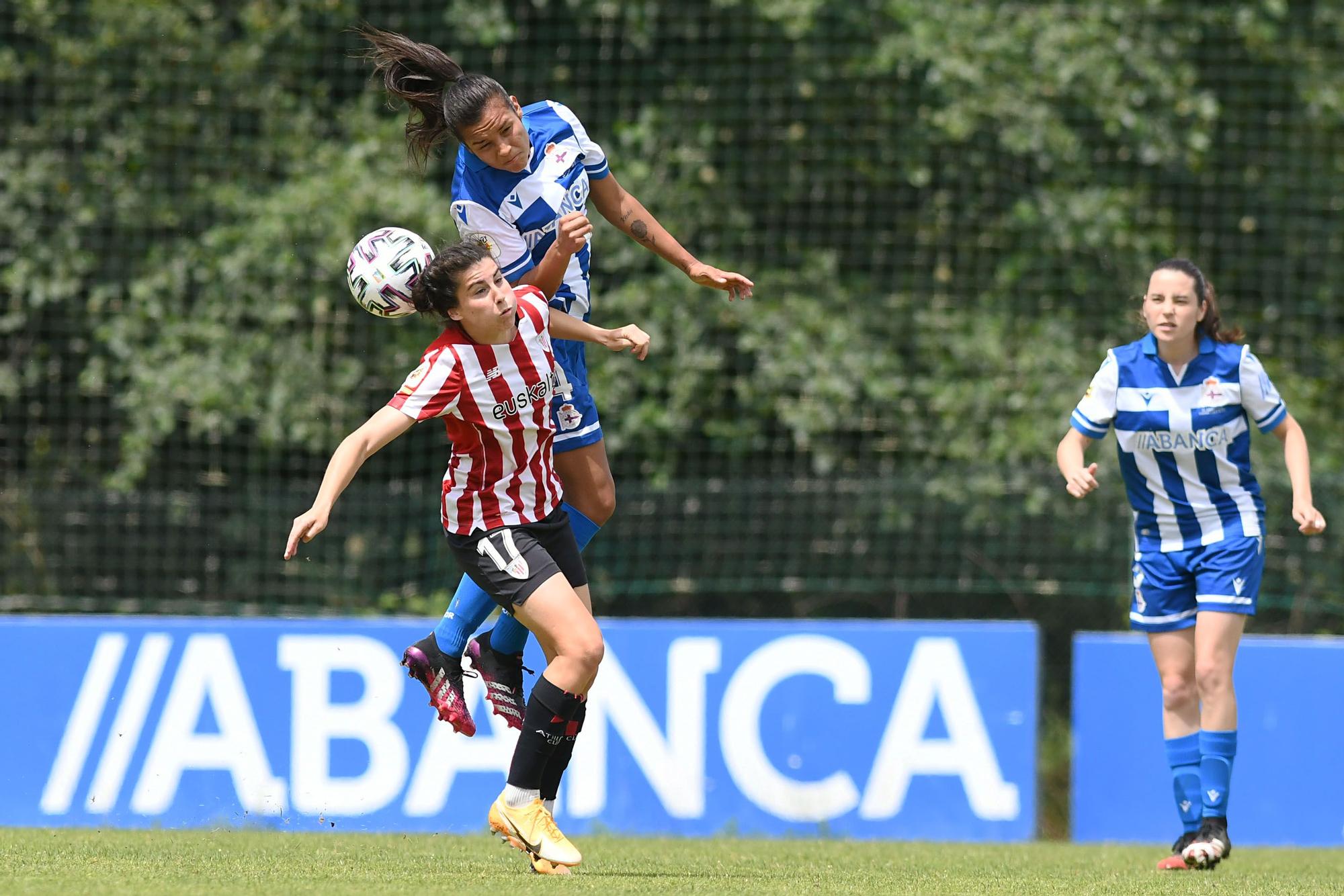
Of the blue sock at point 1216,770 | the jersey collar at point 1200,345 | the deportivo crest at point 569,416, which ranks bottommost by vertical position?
the blue sock at point 1216,770

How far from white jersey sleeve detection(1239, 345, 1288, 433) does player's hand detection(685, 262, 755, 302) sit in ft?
5.64

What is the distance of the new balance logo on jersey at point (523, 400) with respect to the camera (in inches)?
187

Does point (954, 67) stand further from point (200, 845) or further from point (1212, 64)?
point (200, 845)

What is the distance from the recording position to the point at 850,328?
32.8 feet

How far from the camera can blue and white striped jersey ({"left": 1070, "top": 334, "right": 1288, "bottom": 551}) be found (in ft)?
18.7

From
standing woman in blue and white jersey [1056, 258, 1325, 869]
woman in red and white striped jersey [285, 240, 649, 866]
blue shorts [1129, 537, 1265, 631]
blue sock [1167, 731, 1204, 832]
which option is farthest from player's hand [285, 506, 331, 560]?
blue sock [1167, 731, 1204, 832]

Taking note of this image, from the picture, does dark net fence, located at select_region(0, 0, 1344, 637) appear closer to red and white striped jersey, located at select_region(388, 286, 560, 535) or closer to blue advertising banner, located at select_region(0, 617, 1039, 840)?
blue advertising banner, located at select_region(0, 617, 1039, 840)

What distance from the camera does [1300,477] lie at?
559 cm

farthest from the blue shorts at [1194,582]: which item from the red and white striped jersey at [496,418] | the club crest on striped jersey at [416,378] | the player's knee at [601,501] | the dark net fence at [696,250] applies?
the dark net fence at [696,250]

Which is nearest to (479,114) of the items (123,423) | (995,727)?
(995,727)

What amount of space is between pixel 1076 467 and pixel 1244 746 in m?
2.64

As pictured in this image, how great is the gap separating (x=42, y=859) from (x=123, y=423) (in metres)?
5.69

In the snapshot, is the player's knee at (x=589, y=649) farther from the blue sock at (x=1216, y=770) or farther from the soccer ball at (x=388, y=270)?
the blue sock at (x=1216, y=770)

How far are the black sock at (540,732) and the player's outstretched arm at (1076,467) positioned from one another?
65.3 inches
